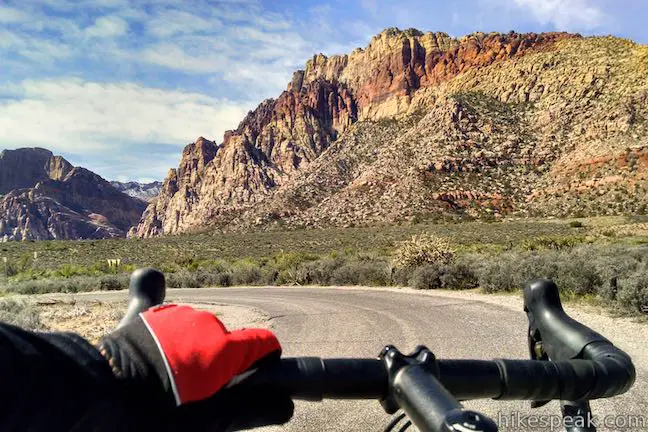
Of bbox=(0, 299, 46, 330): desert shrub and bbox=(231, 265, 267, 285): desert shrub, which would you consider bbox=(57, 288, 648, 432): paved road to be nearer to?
bbox=(0, 299, 46, 330): desert shrub

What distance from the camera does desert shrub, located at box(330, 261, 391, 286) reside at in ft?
62.8

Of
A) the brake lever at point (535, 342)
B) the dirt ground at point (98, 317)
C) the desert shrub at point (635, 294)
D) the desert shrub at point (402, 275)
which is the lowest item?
the dirt ground at point (98, 317)

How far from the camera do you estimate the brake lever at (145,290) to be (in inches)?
55.4

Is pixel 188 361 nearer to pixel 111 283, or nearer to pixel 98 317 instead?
pixel 98 317

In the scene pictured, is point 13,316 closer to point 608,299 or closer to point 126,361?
point 126,361

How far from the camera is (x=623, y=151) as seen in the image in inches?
2638

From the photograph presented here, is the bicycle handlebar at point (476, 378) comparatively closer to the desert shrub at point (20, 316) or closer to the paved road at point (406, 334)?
the paved road at point (406, 334)

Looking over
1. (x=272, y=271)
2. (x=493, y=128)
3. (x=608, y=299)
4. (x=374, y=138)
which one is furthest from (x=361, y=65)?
(x=608, y=299)

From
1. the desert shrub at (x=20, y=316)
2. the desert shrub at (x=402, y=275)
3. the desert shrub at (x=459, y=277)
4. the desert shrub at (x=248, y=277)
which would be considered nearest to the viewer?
the desert shrub at (x=20, y=316)

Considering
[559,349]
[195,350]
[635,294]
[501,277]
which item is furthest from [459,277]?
[195,350]

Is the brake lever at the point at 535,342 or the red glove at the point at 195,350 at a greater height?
the red glove at the point at 195,350

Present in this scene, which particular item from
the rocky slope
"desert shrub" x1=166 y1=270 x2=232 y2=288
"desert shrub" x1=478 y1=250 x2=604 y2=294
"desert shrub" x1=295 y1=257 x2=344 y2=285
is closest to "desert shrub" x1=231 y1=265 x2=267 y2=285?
"desert shrub" x1=166 y1=270 x2=232 y2=288

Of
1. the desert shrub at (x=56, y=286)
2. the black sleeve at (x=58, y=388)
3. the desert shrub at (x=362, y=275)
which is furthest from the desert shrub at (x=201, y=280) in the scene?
the black sleeve at (x=58, y=388)

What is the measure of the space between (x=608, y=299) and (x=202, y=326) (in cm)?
1164
